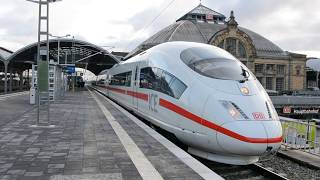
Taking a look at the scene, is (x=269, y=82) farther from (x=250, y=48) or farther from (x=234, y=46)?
(x=234, y=46)

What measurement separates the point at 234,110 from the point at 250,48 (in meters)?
79.1

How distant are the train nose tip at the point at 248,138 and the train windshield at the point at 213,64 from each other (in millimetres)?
1692

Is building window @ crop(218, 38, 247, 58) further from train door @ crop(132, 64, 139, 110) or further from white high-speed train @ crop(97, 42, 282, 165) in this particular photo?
white high-speed train @ crop(97, 42, 282, 165)

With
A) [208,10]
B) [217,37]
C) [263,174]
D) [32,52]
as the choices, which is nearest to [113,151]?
[263,174]

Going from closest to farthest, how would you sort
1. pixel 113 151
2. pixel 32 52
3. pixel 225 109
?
pixel 113 151, pixel 225 109, pixel 32 52

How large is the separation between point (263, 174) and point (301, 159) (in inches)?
119

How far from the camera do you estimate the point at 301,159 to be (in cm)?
1380

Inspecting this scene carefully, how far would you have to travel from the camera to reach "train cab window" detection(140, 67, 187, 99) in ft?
36.5

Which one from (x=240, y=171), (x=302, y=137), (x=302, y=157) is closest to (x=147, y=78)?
(x=240, y=171)

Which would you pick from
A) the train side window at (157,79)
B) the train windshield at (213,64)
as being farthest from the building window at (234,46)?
the train windshield at (213,64)

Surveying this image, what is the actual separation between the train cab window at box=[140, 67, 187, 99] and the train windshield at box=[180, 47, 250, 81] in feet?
1.86

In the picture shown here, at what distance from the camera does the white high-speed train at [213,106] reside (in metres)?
9.36

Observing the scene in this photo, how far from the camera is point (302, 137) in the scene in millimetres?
15641

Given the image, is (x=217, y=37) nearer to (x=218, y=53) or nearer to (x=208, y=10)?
(x=208, y=10)
